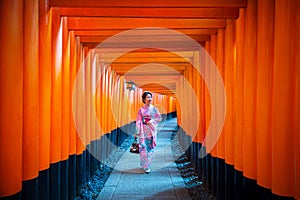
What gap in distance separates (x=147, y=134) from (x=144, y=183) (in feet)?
6.22

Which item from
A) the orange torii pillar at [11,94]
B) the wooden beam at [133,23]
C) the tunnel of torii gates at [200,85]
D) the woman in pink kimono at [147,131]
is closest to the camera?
the orange torii pillar at [11,94]

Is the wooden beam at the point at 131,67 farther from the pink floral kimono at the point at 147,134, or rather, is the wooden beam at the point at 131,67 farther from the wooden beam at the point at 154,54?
the pink floral kimono at the point at 147,134

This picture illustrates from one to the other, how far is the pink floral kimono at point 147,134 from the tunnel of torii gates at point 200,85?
71.8 inches

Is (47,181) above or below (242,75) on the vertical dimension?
below

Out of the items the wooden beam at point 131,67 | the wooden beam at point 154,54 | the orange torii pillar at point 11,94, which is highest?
the wooden beam at point 154,54

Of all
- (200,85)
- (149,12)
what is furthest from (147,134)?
(149,12)

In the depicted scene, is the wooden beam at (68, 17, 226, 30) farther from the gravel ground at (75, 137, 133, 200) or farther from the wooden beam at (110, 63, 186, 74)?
the wooden beam at (110, 63, 186, 74)

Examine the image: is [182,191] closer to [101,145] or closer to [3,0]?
[101,145]

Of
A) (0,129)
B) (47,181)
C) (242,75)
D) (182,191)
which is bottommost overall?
(182,191)

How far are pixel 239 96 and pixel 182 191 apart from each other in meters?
3.31

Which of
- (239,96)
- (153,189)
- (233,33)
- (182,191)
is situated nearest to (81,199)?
(153,189)

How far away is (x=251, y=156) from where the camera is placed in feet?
13.8

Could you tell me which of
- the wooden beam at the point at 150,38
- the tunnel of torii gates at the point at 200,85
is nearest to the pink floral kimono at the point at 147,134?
the tunnel of torii gates at the point at 200,85

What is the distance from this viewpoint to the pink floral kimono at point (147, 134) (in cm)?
973
